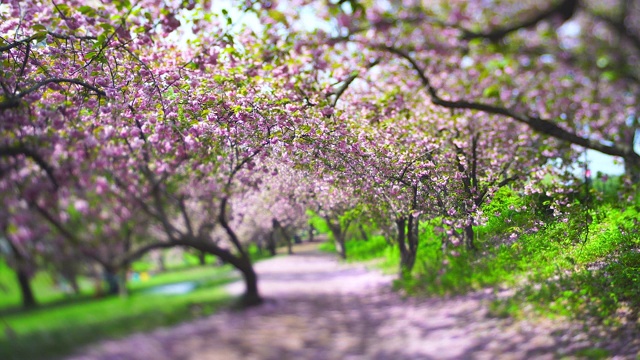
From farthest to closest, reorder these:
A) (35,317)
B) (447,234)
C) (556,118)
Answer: (447,234)
(556,118)
(35,317)

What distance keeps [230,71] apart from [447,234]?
6321 mm

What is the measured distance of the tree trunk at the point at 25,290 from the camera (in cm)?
483

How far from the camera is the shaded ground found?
18.8ft

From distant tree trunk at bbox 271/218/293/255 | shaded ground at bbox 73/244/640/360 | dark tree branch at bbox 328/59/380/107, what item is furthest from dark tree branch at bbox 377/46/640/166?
distant tree trunk at bbox 271/218/293/255

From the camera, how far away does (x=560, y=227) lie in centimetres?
990

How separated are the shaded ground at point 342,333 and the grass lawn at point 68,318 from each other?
181 mm

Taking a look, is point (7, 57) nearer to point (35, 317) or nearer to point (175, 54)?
point (175, 54)

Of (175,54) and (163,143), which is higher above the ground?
(175,54)

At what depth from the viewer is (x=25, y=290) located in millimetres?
4855

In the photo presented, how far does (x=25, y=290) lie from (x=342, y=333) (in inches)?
193

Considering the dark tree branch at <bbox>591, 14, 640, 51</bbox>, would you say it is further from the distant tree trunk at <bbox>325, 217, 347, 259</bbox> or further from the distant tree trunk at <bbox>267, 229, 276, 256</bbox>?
the distant tree trunk at <bbox>325, 217, 347, 259</bbox>

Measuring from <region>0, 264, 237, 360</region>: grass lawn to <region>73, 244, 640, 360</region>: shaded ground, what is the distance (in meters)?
0.18

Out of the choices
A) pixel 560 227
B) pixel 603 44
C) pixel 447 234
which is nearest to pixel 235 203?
pixel 447 234

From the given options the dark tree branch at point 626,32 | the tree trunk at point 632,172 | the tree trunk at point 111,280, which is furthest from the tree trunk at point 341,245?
the dark tree branch at point 626,32
